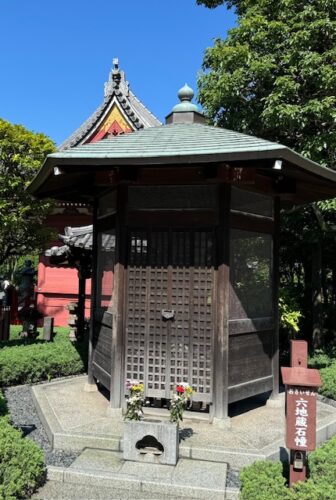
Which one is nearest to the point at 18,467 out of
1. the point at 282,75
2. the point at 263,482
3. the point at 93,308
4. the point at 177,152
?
the point at 263,482

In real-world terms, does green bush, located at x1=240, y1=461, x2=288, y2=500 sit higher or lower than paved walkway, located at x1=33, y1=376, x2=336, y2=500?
higher

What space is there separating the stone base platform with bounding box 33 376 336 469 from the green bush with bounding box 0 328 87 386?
1.26 metres

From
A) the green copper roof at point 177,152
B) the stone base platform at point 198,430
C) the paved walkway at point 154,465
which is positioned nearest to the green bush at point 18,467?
the paved walkway at point 154,465

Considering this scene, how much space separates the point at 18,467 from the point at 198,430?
2291mm

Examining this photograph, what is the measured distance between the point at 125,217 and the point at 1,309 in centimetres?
671

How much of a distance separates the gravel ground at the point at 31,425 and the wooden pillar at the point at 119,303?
1134 millimetres

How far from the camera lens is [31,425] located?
5676 millimetres

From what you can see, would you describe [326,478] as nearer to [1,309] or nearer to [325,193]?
[325,193]

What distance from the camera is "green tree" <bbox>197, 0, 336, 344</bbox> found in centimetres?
812

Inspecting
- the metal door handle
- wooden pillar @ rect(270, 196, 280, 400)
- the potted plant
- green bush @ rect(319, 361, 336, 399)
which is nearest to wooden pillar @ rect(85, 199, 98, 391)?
the metal door handle

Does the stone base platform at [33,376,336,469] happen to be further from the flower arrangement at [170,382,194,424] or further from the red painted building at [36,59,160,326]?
the red painted building at [36,59,160,326]

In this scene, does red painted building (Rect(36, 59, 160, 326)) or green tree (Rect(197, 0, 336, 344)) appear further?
red painted building (Rect(36, 59, 160, 326))

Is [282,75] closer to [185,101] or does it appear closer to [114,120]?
[185,101]

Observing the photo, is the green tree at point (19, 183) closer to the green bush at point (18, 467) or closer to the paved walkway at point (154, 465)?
the paved walkway at point (154, 465)
